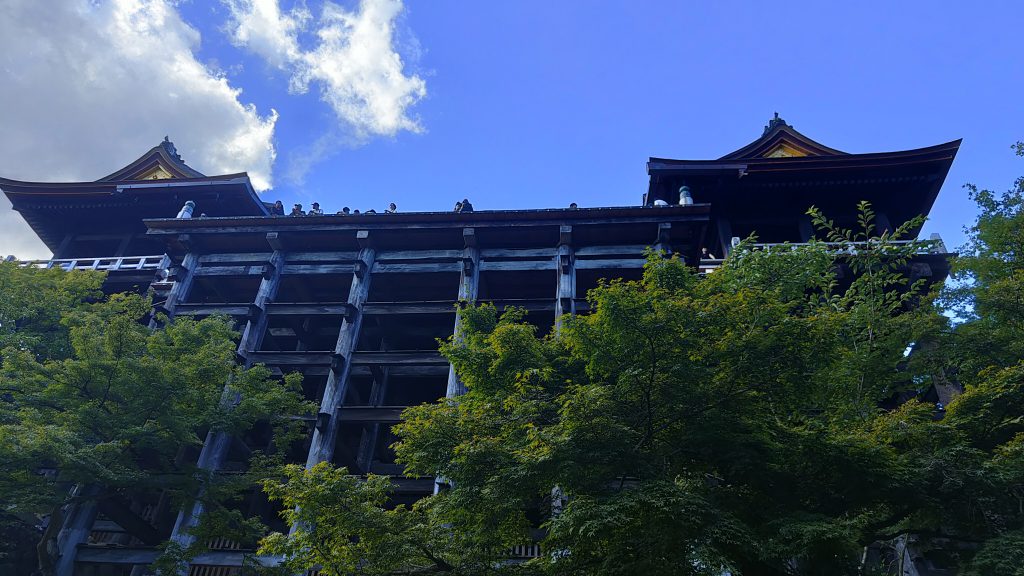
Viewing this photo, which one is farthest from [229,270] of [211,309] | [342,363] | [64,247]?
[64,247]

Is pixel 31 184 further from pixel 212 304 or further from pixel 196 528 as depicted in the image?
pixel 196 528

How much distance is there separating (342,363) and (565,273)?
8656 millimetres

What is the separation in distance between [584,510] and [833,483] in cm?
428

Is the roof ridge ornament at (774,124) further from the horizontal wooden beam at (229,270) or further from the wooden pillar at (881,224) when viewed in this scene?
the horizontal wooden beam at (229,270)

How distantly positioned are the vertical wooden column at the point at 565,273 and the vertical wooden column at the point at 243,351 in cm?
1122

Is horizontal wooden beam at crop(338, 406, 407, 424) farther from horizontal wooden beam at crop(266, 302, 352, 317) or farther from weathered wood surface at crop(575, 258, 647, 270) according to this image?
weathered wood surface at crop(575, 258, 647, 270)

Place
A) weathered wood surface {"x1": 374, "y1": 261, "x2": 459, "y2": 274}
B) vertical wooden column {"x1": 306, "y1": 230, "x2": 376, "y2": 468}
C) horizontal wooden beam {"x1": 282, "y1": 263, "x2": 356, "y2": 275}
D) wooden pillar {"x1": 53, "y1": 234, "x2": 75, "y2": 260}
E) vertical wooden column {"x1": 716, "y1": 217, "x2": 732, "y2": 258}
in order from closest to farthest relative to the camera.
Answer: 1. vertical wooden column {"x1": 306, "y1": 230, "x2": 376, "y2": 468}
2. weathered wood surface {"x1": 374, "y1": 261, "x2": 459, "y2": 274}
3. horizontal wooden beam {"x1": 282, "y1": 263, "x2": 356, "y2": 275}
4. vertical wooden column {"x1": 716, "y1": 217, "x2": 732, "y2": 258}
5. wooden pillar {"x1": 53, "y1": 234, "x2": 75, "y2": 260}

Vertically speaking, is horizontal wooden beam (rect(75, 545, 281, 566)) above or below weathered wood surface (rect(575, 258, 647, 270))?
below

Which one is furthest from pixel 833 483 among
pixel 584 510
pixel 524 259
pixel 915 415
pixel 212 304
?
pixel 212 304

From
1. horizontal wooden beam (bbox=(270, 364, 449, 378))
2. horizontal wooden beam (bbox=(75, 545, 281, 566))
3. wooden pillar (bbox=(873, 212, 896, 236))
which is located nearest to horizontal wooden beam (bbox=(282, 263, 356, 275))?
horizontal wooden beam (bbox=(270, 364, 449, 378))

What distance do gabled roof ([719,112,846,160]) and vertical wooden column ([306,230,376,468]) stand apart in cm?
1647

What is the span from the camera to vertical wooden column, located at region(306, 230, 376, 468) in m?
19.7

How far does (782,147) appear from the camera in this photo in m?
28.3

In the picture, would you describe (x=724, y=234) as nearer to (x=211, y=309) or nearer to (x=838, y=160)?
(x=838, y=160)
